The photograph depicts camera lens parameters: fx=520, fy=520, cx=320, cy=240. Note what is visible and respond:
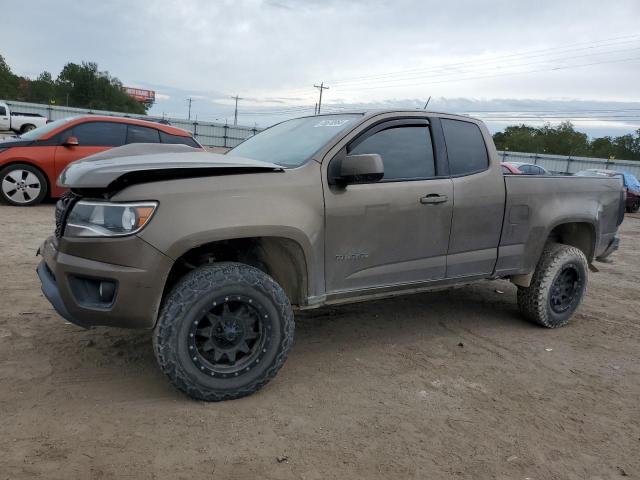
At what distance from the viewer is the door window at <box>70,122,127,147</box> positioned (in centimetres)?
860

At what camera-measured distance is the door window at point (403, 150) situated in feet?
11.9

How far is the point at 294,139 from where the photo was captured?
12.6ft

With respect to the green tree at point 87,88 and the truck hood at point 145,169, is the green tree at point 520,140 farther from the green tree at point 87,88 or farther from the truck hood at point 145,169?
the truck hood at point 145,169

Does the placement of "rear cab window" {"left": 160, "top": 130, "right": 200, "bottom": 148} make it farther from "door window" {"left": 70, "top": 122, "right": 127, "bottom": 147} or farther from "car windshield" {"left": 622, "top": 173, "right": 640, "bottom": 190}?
"car windshield" {"left": 622, "top": 173, "right": 640, "bottom": 190}

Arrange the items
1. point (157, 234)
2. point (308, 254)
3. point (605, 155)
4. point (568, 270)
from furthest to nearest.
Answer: point (605, 155)
point (568, 270)
point (308, 254)
point (157, 234)

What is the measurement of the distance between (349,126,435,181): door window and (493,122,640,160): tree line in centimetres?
7601

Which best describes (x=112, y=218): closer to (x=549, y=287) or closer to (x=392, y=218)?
(x=392, y=218)

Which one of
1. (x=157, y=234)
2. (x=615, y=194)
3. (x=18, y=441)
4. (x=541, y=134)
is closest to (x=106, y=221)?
(x=157, y=234)

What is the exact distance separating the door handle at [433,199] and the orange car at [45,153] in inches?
259

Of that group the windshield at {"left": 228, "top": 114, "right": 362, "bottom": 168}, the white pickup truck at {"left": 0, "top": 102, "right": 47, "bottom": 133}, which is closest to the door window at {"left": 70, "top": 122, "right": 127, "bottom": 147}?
the windshield at {"left": 228, "top": 114, "right": 362, "bottom": 168}

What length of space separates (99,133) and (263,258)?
6.70 m

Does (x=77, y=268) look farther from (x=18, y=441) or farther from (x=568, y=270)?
(x=568, y=270)

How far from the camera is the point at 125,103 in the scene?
9138 centimetres

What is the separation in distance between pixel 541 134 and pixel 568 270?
89.9m
